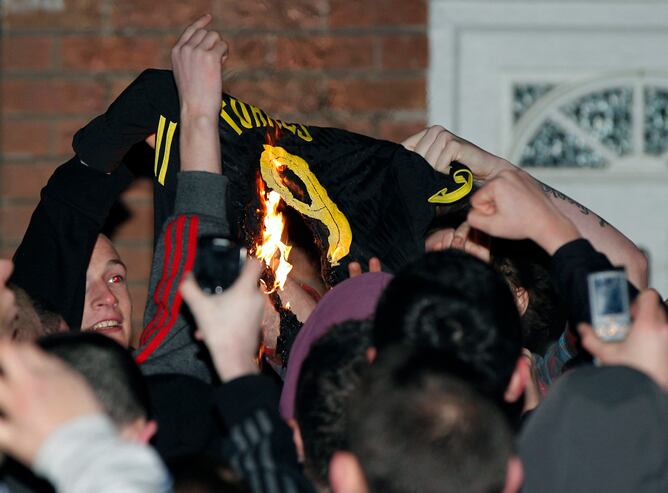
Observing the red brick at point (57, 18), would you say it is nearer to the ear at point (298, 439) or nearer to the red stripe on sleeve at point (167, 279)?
the red stripe on sleeve at point (167, 279)

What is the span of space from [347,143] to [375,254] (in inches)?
11.9

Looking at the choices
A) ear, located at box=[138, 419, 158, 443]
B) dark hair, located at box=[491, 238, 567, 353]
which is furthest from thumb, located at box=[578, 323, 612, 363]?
dark hair, located at box=[491, 238, 567, 353]

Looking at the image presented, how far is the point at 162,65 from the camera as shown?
148 inches

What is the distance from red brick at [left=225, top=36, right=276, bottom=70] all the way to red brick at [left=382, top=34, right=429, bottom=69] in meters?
0.38

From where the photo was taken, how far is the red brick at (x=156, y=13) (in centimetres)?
377

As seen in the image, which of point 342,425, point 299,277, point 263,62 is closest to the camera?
point 342,425

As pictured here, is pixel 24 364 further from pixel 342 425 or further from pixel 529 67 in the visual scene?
pixel 529 67

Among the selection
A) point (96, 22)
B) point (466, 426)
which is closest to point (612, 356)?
point (466, 426)

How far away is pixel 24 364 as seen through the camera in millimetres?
1595

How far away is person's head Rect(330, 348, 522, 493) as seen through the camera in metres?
1.58

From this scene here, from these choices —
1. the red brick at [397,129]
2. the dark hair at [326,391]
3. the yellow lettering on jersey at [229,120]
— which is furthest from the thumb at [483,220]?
the red brick at [397,129]

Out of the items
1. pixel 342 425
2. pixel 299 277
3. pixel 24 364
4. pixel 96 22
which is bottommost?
pixel 299 277

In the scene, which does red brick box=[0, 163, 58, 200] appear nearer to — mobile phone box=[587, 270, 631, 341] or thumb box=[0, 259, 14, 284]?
thumb box=[0, 259, 14, 284]

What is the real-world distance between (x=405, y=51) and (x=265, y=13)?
0.48 m
